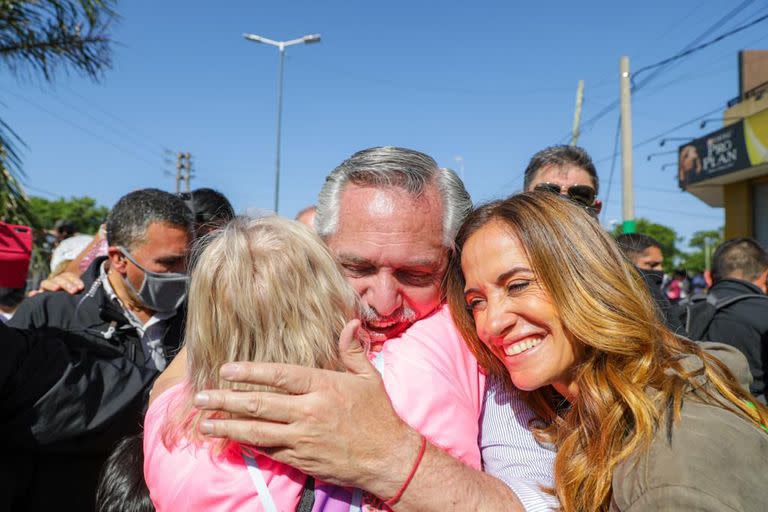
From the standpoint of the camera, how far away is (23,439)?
1.87 meters

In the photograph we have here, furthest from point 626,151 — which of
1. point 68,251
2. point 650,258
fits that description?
point 68,251

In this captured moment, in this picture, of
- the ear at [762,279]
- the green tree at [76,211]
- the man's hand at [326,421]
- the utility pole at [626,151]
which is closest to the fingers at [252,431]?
the man's hand at [326,421]

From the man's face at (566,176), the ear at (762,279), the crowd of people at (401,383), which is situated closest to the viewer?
the crowd of people at (401,383)

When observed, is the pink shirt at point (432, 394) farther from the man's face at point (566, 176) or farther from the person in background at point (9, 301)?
the person in background at point (9, 301)

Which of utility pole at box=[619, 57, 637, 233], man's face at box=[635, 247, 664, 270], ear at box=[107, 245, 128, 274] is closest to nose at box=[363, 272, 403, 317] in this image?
ear at box=[107, 245, 128, 274]

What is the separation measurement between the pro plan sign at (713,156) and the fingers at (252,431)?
16587 mm

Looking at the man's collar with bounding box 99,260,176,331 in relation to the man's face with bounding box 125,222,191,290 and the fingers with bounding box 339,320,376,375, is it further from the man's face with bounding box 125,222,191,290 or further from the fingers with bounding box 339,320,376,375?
the fingers with bounding box 339,320,376,375

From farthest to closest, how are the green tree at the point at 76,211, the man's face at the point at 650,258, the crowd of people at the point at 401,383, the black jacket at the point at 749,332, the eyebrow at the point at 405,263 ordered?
1. the green tree at the point at 76,211
2. the man's face at the point at 650,258
3. the black jacket at the point at 749,332
4. the eyebrow at the point at 405,263
5. the crowd of people at the point at 401,383

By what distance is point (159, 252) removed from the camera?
3477 millimetres

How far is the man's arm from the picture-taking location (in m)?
1.36

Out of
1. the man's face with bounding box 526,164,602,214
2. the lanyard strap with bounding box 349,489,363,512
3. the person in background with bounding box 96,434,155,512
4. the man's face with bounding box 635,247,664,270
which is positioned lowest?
the person in background with bounding box 96,434,155,512

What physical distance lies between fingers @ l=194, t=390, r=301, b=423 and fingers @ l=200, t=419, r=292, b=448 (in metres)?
0.02

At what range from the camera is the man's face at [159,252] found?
3.40 m

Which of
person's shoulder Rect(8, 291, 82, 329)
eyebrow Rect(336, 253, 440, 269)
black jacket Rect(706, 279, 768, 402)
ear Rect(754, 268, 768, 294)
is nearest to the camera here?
eyebrow Rect(336, 253, 440, 269)
